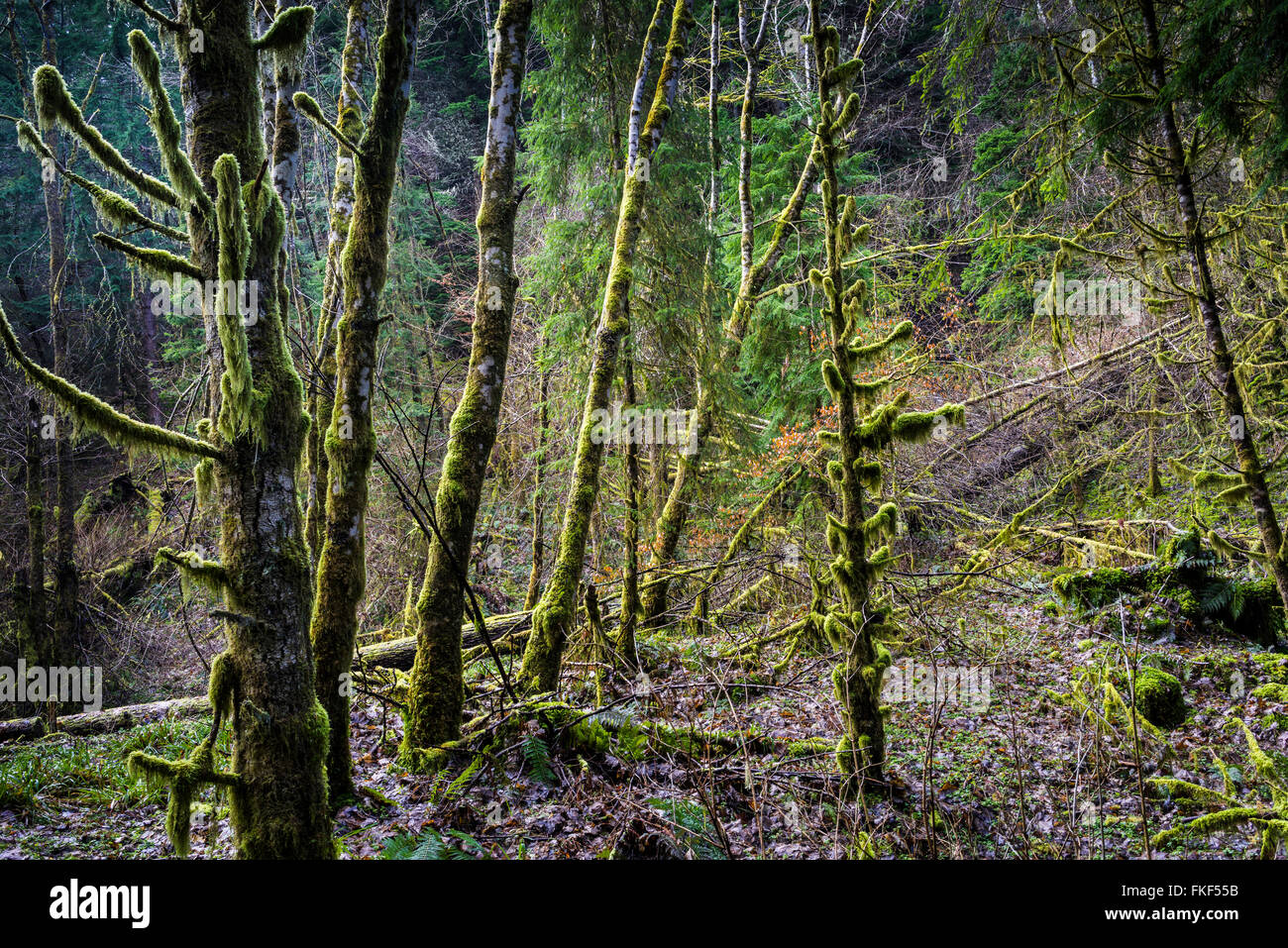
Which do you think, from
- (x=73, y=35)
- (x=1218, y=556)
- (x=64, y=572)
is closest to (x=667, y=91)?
(x=1218, y=556)

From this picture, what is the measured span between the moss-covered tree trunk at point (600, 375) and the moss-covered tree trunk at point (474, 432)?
1.04 m

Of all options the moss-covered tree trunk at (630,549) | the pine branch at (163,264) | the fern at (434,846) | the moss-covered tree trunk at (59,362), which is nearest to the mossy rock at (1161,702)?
the moss-covered tree trunk at (630,549)

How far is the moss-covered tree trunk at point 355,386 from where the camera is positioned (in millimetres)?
4344

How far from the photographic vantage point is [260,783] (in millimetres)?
2770

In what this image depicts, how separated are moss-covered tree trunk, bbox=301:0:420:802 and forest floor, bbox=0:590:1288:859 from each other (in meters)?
0.98

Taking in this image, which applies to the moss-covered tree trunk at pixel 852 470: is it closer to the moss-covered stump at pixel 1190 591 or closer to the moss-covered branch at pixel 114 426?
the moss-covered branch at pixel 114 426

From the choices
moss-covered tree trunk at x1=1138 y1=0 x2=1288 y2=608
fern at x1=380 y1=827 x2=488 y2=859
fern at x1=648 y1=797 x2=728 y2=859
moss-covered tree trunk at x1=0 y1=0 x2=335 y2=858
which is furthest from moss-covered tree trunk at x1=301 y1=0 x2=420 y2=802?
moss-covered tree trunk at x1=1138 y1=0 x2=1288 y2=608

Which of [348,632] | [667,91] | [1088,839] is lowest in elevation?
[1088,839]

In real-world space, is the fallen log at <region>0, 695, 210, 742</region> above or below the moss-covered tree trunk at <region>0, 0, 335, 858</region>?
below

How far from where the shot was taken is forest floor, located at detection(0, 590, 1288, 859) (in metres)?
4.05

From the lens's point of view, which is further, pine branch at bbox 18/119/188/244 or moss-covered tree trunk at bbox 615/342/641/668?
moss-covered tree trunk at bbox 615/342/641/668

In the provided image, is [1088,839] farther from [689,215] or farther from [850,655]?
[689,215]

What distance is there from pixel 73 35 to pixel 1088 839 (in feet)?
69.6

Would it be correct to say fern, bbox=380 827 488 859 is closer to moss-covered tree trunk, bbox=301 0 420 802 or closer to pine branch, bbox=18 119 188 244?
moss-covered tree trunk, bbox=301 0 420 802
